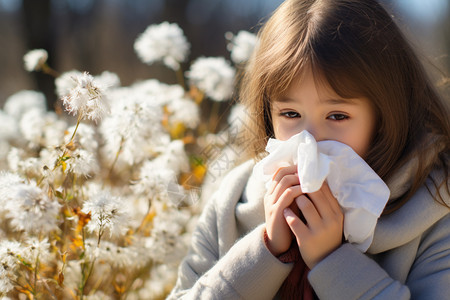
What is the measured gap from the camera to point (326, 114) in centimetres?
102

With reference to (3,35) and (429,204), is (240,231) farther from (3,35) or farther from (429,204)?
(3,35)

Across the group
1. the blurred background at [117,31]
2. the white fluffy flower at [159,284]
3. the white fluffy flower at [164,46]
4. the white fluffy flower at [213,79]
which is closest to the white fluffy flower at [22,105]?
the white fluffy flower at [164,46]

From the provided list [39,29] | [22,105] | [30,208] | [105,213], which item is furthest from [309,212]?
[39,29]

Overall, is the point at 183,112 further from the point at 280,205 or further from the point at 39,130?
the point at 280,205

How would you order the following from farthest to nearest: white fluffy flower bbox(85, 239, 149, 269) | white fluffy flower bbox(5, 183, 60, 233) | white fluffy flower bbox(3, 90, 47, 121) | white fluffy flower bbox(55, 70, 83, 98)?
white fluffy flower bbox(3, 90, 47, 121), white fluffy flower bbox(85, 239, 149, 269), white fluffy flower bbox(55, 70, 83, 98), white fluffy flower bbox(5, 183, 60, 233)

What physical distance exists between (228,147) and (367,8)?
39.9 inches

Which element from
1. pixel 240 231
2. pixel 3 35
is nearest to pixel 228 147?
pixel 240 231

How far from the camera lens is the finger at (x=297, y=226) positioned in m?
0.99

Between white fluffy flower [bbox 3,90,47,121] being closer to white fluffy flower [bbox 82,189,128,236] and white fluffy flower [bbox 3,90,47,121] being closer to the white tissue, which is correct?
white fluffy flower [bbox 82,189,128,236]

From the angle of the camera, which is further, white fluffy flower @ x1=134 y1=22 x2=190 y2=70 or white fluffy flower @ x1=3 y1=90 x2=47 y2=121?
white fluffy flower @ x1=3 y1=90 x2=47 y2=121

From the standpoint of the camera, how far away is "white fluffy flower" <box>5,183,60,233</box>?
0.84m

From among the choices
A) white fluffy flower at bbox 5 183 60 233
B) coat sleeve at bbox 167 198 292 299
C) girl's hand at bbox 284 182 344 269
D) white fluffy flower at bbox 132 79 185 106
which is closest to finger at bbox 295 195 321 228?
girl's hand at bbox 284 182 344 269

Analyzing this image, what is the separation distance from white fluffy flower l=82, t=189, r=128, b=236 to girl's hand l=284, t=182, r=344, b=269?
15.6 inches

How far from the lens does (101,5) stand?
10.5 metres
